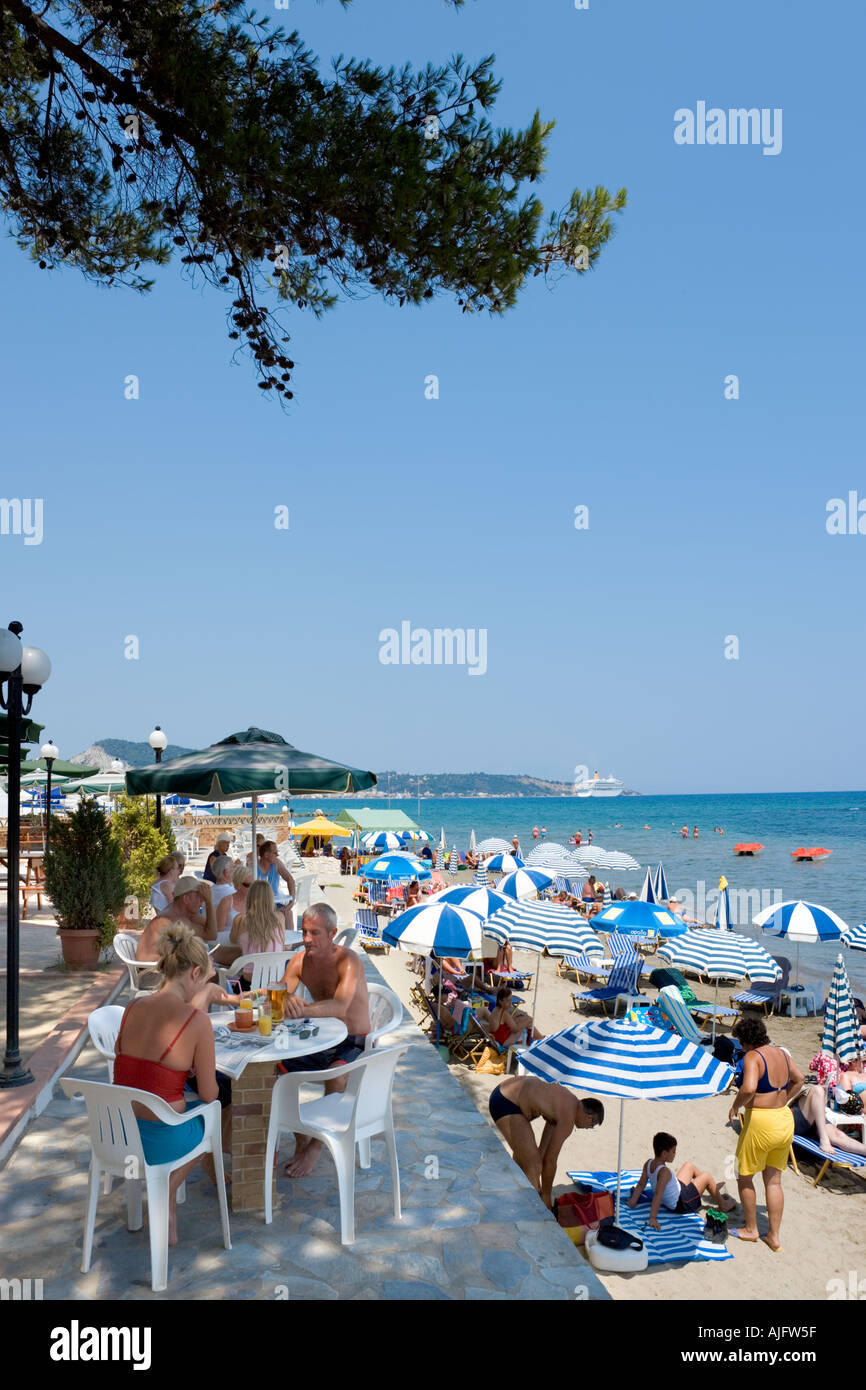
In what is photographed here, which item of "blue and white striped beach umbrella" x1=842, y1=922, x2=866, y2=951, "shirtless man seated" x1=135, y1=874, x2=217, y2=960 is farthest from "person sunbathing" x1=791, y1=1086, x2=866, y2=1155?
"shirtless man seated" x1=135, y1=874, x2=217, y2=960

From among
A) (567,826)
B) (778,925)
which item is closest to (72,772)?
(778,925)

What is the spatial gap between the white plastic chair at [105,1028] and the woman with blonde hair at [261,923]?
1747 millimetres

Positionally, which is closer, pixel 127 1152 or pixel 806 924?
pixel 127 1152

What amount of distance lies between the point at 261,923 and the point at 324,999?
155cm

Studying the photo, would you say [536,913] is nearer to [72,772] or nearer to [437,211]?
[437,211]

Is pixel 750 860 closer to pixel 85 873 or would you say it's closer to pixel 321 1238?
pixel 85 873

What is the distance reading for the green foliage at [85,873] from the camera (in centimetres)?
915

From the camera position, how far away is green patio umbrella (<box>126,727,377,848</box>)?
7.27 m

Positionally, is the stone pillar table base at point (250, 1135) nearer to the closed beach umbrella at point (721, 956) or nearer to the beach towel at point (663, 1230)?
the beach towel at point (663, 1230)

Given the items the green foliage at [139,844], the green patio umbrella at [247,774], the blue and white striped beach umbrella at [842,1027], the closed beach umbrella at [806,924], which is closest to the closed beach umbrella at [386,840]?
the green foliage at [139,844]

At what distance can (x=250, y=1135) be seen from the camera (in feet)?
14.1

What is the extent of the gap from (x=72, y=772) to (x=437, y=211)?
17.0m

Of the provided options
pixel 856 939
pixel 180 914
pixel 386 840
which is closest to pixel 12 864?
pixel 180 914
